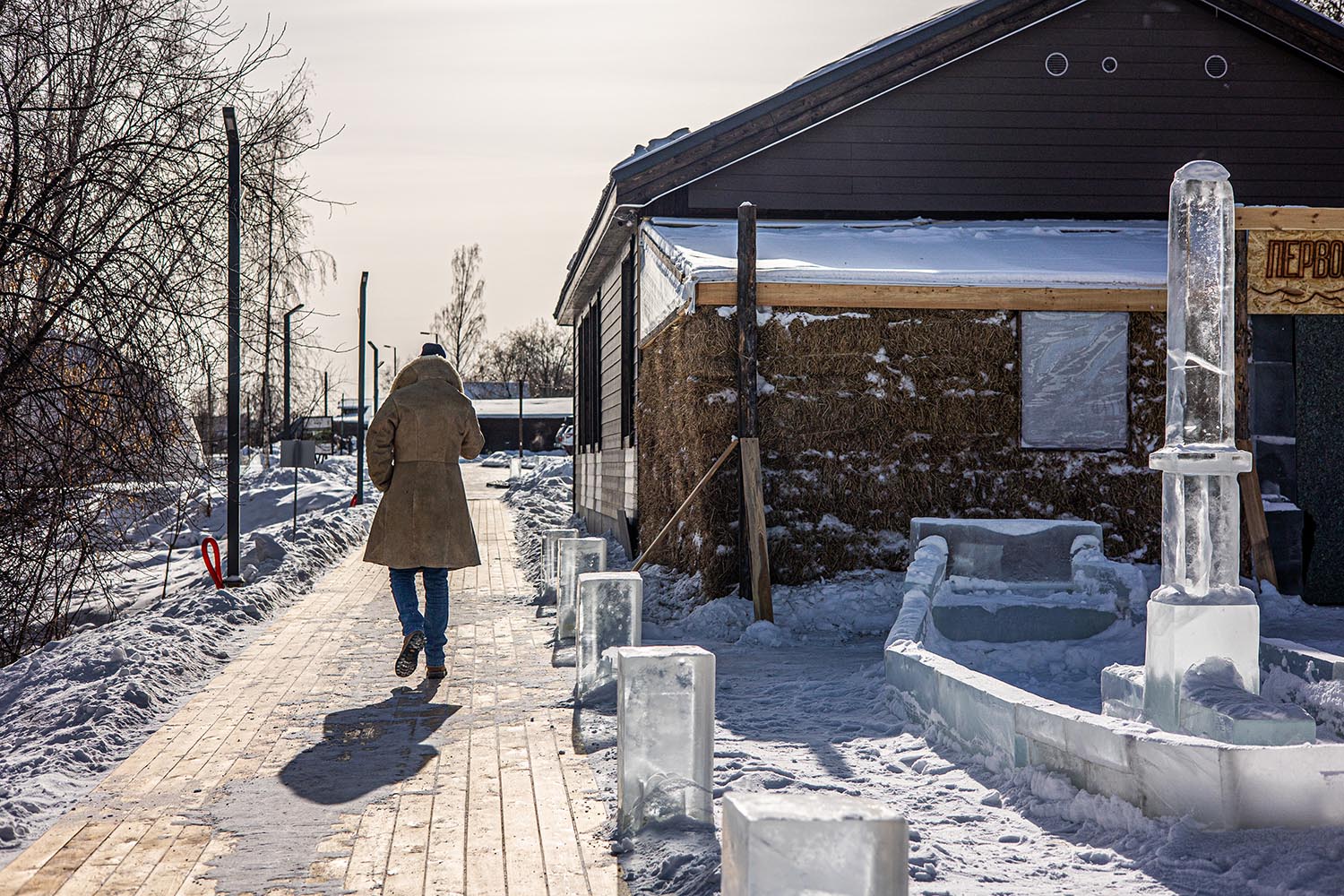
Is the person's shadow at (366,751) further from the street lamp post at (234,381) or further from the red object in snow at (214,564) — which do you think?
the street lamp post at (234,381)

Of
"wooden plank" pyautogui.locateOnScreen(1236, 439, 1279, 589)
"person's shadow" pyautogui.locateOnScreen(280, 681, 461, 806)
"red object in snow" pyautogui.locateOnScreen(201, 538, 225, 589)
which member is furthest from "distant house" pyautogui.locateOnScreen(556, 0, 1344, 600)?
"red object in snow" pyautogui.locateOnScreen(201, 538, 225, 589)

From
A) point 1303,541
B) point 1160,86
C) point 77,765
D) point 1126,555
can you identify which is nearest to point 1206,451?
point 77,765

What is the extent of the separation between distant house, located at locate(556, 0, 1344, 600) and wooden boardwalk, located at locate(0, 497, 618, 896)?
336 centimetres

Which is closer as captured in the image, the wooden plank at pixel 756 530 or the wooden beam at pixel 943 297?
the wooden plank at pixel 756 530

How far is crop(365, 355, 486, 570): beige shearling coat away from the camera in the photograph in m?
7.40

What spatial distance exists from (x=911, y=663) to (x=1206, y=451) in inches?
73.5

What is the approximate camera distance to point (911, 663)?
6254 mm

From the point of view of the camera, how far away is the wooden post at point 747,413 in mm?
9578

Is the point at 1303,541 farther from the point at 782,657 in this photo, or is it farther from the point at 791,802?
the point at 791,802

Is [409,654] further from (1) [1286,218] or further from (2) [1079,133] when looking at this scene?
(2) [1079,133]

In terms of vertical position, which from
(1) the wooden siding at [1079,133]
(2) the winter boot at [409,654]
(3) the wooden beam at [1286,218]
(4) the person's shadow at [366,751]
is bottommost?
(4) the person's shadow at [366,751]

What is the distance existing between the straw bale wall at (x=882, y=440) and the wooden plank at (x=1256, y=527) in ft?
2.50

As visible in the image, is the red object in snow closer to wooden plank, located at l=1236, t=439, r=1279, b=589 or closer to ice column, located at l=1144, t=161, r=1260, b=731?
ice column, located at l=1144, t=161, r=1260, b=731

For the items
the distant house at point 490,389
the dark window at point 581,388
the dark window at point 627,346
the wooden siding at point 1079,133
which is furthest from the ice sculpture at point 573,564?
the distant house at point 490,389
